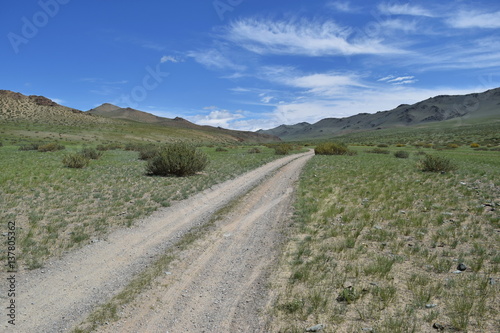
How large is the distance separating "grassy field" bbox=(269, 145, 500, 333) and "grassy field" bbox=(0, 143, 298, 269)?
531 centimetres

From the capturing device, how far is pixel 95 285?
5289mm

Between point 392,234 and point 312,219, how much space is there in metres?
2.29

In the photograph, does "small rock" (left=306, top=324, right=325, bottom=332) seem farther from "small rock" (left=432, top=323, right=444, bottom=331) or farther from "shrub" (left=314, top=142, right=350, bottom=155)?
"shrub" (left=314, top=142, right=350, bottom=155)

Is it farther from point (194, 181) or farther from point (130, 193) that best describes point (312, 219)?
point (194, 181)

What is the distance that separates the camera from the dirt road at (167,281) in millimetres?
4230


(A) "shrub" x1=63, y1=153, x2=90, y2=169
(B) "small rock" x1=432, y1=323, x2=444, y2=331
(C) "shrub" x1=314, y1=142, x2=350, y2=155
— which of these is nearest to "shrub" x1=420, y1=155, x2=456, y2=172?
(B) "small rock" x1=432, y1=323, x2=444, y2=331

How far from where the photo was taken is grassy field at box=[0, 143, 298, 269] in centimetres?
734

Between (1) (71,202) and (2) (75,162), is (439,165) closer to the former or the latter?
(1) (71,202)

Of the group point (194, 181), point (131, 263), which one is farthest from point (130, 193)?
point (131, 263)

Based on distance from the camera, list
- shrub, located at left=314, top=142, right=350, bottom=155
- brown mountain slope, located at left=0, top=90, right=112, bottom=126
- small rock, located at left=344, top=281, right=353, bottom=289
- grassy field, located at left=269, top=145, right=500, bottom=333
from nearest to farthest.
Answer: grassy field, located at left=269, top=145, right=500, bottom=333, small rock, located at left=344, top=281, right=353, bottom=289, shrub, located at left=314, top=142, right=350, bottom=155, brown mountain slope, located at left=0, top=90, right=112, bottom=126

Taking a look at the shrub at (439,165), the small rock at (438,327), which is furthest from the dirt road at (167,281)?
the shrub at (439,165)

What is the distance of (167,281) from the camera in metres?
5.36

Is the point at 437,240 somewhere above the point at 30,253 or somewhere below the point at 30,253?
below

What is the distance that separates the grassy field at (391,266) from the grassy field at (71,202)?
5310mm
